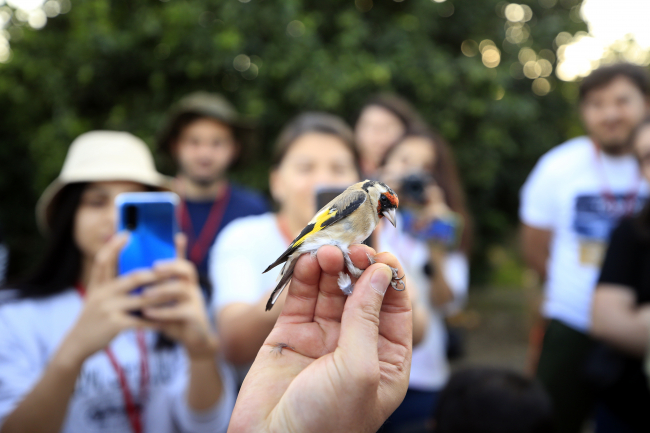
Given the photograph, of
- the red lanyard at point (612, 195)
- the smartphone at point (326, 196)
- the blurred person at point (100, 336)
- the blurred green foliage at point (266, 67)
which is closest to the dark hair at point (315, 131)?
the smartphone at point (326, 196)

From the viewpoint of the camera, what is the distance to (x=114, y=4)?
287 inches

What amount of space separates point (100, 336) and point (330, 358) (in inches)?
50.4

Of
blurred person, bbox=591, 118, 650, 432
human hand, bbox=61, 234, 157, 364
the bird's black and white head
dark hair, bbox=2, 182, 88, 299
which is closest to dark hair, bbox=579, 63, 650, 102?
blurred person, bbox=591, 118, 650, 432

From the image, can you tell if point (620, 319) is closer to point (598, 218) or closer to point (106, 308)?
point (598, 218)

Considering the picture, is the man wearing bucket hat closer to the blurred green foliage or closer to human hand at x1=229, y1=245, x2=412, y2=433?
the blurred green foliage

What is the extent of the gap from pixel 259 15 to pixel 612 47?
285 inches

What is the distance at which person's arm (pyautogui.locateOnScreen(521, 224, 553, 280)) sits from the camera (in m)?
4.31

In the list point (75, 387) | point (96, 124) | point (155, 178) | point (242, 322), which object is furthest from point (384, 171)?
point (96, 124)

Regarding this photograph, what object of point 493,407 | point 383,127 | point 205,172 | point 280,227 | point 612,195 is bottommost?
point 493,407

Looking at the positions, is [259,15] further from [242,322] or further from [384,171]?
[242,322]

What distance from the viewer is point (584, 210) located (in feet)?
12.2

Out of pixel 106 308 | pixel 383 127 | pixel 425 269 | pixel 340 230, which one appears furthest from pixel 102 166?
pixel 383 127

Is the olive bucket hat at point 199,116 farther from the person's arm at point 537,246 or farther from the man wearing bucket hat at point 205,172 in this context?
the person's arm at point 537,246

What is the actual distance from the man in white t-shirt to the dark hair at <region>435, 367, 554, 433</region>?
1.64m
